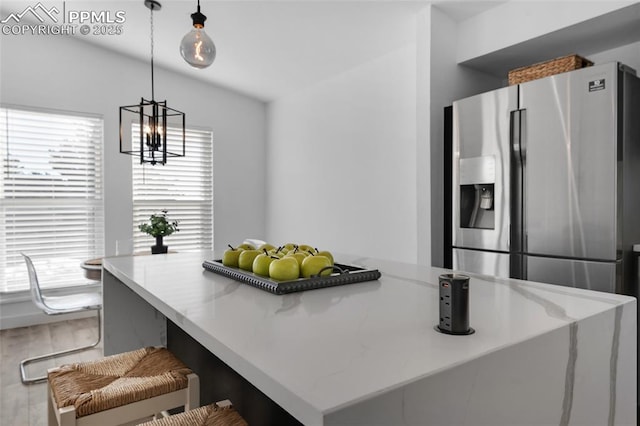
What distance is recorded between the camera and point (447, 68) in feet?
10.6

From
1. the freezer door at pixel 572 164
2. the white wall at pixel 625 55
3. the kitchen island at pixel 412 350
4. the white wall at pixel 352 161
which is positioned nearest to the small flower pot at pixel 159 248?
the white wall at pixel 352 161

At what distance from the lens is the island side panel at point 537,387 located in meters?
0.64

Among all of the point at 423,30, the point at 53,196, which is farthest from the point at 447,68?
the point at 53,196

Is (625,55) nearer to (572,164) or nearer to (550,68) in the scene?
(550,68)

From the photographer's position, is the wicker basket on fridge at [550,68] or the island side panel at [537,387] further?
the wicker basket on fridge at [550,68]

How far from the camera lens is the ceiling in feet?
10.5

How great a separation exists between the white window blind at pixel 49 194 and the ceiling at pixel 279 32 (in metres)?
1.02

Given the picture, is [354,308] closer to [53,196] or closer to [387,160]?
[387,160]

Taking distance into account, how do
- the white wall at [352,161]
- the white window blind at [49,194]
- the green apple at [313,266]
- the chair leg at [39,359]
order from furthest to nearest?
the white window blind at [49,194], the white wall at [352,161], the chair leg at [39,359], the green apple at [313,266]

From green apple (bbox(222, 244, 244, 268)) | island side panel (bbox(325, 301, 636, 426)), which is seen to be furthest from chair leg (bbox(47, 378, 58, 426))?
island side panel (bbox(325, 301, 636, 426))

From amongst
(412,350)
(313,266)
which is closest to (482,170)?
(313,266)

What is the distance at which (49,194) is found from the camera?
14.3ft

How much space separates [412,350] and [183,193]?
4.86 m

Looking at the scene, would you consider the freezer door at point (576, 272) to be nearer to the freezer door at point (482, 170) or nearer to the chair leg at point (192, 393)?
the freezer door at point (482, 170)
